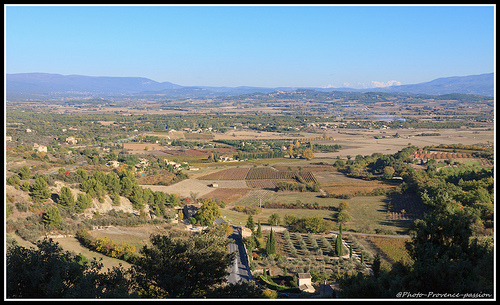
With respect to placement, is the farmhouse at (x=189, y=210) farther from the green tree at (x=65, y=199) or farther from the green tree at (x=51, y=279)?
the green tree at (x=51, y=279)

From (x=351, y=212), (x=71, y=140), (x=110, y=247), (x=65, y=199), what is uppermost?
(x=71, y=140)

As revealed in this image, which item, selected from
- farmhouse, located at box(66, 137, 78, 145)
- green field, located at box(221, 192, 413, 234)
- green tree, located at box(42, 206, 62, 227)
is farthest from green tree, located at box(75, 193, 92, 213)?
farmhouse, located at box(66, 137, 78, 145)

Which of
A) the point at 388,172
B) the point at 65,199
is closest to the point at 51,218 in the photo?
the point at 65,199

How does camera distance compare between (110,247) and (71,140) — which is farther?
(71,140)

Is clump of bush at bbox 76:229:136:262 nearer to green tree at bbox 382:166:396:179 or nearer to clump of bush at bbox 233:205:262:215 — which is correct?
clump of bush at bbox 233:205:262:215

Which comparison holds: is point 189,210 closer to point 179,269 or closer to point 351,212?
point 351,212

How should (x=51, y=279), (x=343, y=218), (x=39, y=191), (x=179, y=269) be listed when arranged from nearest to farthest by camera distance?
1. (x=51, y=279)
2. (x=179, y=269)
3. (x=39, y=191)
4. (x=343, y=218)

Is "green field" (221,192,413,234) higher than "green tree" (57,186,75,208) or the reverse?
the reverse
